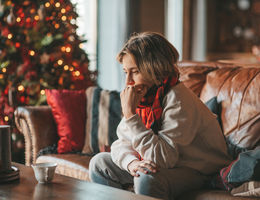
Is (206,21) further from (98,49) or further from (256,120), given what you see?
(256,120)

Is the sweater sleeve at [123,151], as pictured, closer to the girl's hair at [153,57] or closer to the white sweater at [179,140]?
the white sweater at [179,140]

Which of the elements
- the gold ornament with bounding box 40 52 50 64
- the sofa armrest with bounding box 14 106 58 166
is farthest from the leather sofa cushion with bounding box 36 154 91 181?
the gold ornament with bounding box 40 52 50 64

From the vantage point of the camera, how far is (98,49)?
4.34 metres

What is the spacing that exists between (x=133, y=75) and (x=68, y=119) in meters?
0.82

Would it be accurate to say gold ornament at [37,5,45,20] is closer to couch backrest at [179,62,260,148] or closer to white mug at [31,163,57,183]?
couch backrest at [179,62,260,148]

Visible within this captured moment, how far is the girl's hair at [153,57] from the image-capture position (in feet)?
5.48

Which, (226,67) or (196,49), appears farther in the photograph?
(196,49)

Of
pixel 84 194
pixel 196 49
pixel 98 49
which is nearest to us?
pixel 84 194

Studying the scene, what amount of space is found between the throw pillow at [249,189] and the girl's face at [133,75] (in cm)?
56

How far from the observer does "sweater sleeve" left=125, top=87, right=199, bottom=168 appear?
1.54m

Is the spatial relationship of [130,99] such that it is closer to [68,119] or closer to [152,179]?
[152,179]

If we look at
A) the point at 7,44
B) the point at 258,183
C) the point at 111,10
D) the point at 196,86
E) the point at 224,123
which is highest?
the point at 111,10

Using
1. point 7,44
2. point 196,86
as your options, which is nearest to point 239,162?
point 196,86

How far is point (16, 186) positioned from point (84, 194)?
276 mm
